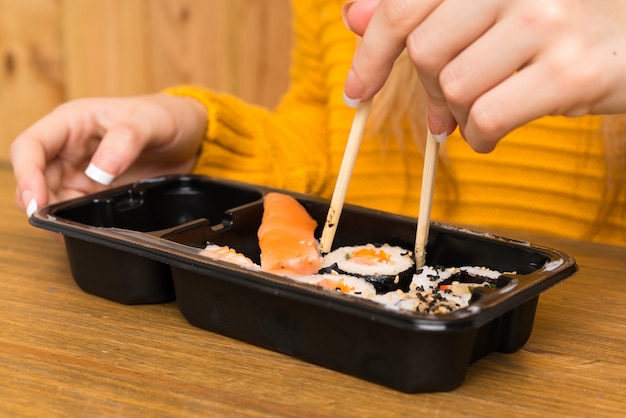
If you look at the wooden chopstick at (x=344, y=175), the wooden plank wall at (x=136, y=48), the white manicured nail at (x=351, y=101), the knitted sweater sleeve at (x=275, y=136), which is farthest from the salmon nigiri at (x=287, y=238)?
the wooden plank wall at (x=136, y=48)

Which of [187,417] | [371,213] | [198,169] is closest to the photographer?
[187,417]

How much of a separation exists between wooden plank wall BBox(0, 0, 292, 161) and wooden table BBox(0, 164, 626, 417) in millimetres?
1536

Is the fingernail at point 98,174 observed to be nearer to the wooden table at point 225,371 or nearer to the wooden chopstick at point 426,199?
the wooden table at point 225,371

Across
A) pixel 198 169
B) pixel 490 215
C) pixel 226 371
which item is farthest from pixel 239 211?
pixel 490 215

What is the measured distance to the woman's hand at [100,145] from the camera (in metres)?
1.10

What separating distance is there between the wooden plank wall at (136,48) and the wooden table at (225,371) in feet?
5.04

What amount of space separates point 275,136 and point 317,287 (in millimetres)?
846

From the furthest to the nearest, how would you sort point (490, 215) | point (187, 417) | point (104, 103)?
1. point (490, 215)
2. point (104, 103)
3. point (187, 417)

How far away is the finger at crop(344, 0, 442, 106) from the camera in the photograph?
2.52ft

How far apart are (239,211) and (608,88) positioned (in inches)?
17.9

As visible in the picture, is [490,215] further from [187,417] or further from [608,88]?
[187,417]

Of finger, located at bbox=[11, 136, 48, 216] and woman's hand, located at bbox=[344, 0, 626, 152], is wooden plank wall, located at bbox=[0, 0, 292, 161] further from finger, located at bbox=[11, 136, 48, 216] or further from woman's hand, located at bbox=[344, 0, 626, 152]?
woman's hand, located at bbox=[344, 0, 626, 152]

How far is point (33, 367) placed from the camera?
0.73 m

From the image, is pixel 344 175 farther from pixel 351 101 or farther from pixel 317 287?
pixel 317 287
